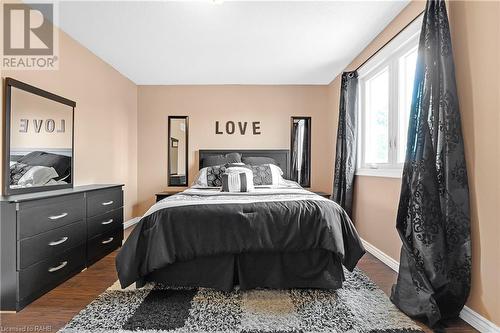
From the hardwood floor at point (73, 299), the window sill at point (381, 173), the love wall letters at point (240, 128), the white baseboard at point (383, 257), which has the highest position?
the love wall letters at point (240, 128)

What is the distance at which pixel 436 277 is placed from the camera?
1.87 metres

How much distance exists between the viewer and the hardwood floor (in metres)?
1.84

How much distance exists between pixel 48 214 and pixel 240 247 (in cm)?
152

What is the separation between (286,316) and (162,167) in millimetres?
3642

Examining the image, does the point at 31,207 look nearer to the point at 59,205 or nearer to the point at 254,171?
the point at 59,205

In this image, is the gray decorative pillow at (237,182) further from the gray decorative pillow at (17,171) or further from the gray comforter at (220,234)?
the gray decorative pillow at (17,171)

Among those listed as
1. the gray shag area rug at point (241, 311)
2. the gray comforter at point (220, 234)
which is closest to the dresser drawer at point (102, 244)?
the gray shag area rug at point (241, 311)

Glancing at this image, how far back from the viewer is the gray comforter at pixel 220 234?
2.16 m

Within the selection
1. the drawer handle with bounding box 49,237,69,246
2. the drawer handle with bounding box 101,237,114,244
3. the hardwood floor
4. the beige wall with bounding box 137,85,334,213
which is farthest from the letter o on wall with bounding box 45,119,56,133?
the beige wall with bounding box 137,85,334,213

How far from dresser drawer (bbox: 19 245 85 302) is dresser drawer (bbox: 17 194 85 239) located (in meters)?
0.26

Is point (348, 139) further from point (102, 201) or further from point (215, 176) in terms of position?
point (102, 201)

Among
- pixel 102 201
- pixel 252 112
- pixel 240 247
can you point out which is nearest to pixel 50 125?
pixel 102 201

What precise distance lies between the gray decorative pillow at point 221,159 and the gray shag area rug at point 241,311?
8.12 ft

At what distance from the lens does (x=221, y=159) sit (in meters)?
→ 4.63
